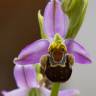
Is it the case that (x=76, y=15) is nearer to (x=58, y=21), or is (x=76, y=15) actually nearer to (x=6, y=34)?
(x=58, y=21)

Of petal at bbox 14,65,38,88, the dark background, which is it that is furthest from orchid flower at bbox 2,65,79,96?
the dark background

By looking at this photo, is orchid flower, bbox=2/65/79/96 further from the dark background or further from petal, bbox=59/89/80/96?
the dark background

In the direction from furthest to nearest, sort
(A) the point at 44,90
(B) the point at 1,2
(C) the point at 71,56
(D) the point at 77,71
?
(D) the point at 77,71, (B) the point at 1,2, (A) the point at 44,90, (C) the point at 71,56

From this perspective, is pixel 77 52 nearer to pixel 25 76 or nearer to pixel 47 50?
pixel 47 50

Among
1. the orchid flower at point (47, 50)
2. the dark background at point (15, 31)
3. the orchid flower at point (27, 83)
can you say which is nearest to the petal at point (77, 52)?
the orchid flower at point (47, 50)

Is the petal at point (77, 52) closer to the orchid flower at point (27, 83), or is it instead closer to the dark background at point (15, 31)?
the orchid flower at point (27, 83)

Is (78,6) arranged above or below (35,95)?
above

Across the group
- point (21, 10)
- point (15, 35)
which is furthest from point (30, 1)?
point (15, 35)
